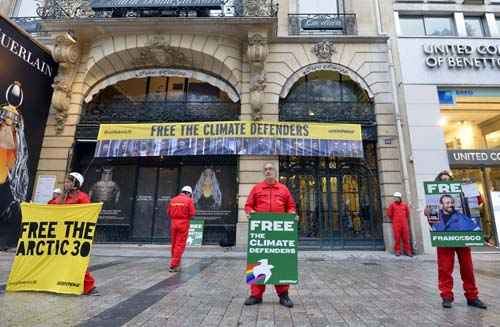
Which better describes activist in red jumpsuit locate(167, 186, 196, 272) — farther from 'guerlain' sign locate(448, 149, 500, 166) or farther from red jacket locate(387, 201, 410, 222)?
'guerlain' sign locate(448, 149, 500, 166)

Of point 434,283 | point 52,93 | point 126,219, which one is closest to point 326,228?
point 434,283

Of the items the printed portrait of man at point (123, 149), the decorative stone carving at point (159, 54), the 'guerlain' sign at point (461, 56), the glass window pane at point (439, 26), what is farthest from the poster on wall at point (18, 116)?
the glass window pane at point (439, 26)

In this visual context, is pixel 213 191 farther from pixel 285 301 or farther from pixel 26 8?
pixel 26 8

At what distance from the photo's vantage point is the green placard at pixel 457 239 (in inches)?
162

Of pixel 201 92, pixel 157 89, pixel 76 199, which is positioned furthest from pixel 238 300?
pixel 157 89

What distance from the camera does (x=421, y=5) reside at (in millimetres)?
12828

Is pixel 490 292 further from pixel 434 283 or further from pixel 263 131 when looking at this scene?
pixel 263 131

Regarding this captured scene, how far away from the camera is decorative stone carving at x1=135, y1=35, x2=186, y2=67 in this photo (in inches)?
468

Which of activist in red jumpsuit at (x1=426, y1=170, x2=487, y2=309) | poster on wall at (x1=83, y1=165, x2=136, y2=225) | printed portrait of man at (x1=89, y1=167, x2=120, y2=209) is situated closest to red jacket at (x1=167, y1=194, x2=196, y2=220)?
activist in red jumpsuit at (x1=426, y1=170, x2=487, y2=309)

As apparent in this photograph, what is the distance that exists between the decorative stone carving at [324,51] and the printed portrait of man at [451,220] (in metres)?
9.12

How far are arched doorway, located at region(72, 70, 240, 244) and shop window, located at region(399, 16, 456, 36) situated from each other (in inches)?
318

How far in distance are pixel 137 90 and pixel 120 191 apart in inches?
181

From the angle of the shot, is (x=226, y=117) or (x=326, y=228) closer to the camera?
(x=326, y=228)

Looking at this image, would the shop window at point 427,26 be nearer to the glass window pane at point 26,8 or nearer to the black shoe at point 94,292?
the black shoe at point 94,292
